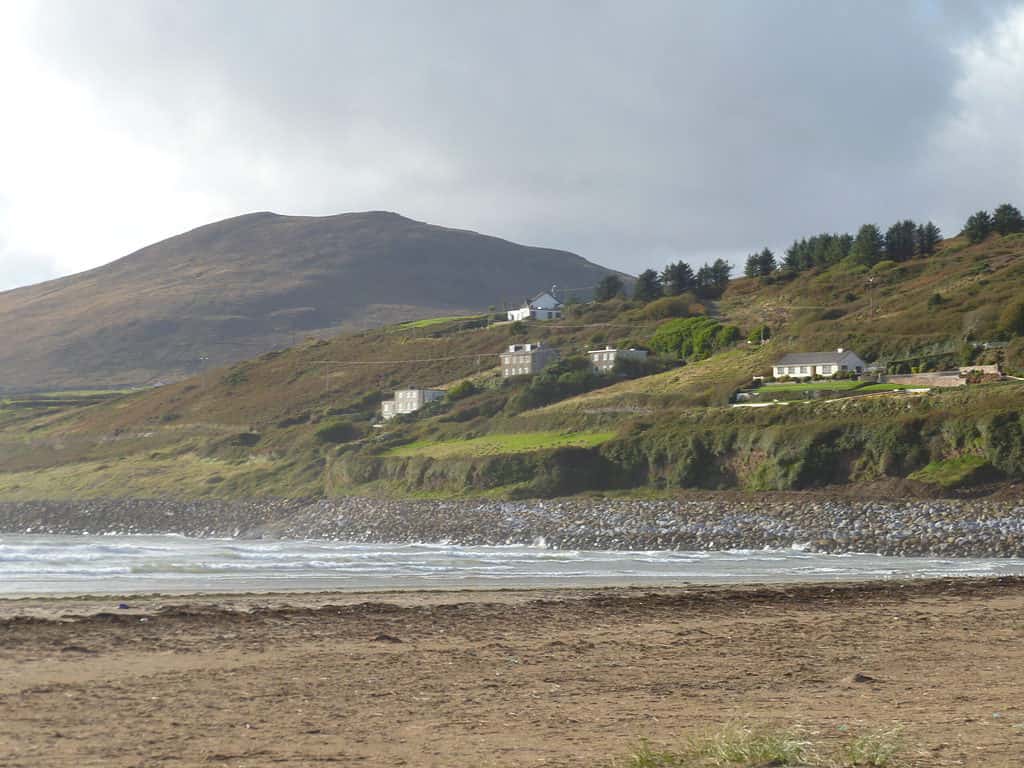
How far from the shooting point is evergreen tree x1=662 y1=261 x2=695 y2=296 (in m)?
140

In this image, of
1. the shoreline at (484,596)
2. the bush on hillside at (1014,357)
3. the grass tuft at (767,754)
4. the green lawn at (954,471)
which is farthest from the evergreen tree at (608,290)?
the grass tuft at (767,754)

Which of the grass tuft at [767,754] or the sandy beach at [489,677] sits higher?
the grass tuft at [767,754]

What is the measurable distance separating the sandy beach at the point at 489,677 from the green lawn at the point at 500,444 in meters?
41.9

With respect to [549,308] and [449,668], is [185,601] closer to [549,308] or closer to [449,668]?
[449,668]

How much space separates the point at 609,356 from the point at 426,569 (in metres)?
64.7

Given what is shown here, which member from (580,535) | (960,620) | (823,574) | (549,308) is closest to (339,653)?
(960,620)

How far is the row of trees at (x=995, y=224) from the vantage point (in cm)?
12269

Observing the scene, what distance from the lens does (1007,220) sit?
123m

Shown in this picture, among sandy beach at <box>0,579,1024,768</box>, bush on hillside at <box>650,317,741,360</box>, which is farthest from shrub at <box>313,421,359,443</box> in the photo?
sandy beach at <box>0,579,1024,768</box>

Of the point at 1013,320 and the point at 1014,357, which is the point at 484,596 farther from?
the point at 1013,320

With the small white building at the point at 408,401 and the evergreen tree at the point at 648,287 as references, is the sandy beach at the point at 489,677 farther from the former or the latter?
the evergreen tree at the point at 648,287

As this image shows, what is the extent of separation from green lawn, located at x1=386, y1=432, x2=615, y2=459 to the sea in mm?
20507

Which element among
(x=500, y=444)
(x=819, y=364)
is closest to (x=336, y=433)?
(x=500, y=444)

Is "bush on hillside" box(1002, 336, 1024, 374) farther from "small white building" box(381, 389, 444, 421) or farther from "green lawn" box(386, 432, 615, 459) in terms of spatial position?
"small white building" box(381, 389, 444, 421)
